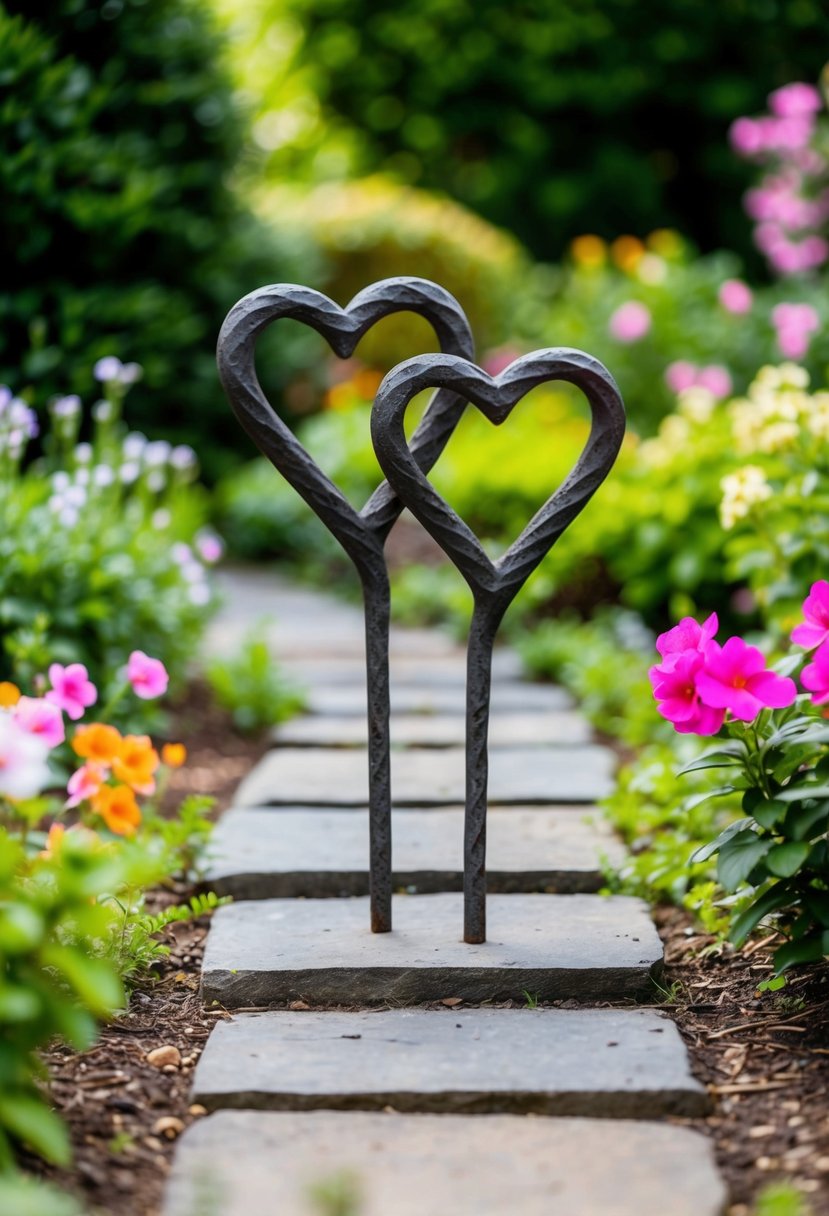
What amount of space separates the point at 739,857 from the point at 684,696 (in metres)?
0.27

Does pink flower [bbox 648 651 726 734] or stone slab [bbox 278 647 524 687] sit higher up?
stone slab [bbox 278 647 524 687]

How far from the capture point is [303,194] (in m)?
12.1

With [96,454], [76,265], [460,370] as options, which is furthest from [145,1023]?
[76,265]

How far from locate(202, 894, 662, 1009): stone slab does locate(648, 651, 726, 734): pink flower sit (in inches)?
18.4

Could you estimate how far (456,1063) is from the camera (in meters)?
1.92

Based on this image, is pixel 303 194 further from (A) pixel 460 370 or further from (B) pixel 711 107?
(A) pixel 460 370

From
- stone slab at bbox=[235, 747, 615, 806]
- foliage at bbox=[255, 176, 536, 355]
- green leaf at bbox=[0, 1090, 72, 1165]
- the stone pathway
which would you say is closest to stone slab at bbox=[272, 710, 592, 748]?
stone slab at bbox=[235, 747, 615, 806]

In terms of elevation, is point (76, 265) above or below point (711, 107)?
below

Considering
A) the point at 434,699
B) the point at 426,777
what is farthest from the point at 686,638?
the point at 434,699

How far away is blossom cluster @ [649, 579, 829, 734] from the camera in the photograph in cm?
201

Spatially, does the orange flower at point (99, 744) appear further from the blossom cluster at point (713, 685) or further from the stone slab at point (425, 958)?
the blossom cluster at point (713, 685)

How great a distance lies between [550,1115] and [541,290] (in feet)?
34.6

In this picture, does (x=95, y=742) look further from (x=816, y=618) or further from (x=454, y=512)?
(x=816, y=618)

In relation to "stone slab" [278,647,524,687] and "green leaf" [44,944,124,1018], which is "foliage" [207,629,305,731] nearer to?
"stone slab" [278,647,524,687]
